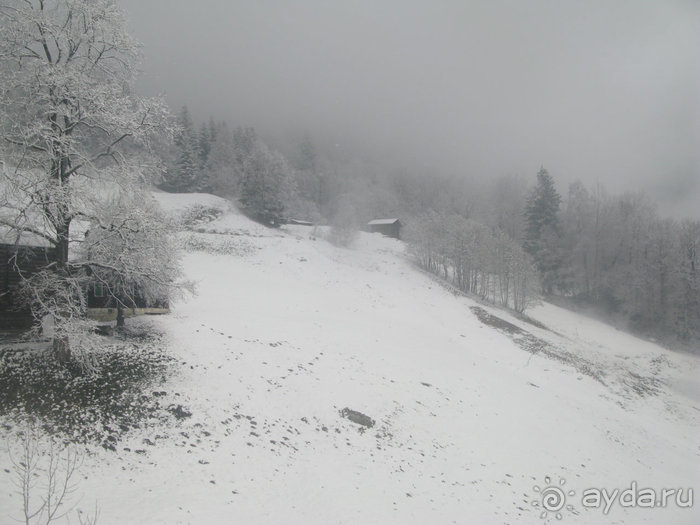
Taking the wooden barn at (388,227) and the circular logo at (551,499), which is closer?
the circular logo at (551,499)

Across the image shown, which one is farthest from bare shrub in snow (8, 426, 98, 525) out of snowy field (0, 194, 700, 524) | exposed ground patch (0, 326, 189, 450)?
exposed ground patch (0, 326, 189, 450)

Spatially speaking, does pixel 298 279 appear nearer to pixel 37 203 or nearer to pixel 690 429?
pixel 37 203

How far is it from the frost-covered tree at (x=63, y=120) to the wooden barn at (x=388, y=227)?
69930 millimetres

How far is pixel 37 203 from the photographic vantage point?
28.1ft

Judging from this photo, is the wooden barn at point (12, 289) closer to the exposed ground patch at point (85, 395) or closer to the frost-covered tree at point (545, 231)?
the exposed ground patch at point (85, 395)

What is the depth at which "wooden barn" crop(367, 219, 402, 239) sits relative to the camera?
7900cm

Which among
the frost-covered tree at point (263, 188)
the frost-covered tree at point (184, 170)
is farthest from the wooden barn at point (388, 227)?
the frost-covered tree at point (184, 170)

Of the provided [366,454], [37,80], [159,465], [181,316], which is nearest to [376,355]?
[366,454]

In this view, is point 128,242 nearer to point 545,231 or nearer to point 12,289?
point 12,289

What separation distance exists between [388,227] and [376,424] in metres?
69.1

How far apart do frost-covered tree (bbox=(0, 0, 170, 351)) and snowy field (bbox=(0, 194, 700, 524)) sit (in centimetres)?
462

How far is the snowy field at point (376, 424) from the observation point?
8.02m

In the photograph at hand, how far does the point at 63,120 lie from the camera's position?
959 cm

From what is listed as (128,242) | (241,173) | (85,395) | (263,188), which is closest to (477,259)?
(263,188)
